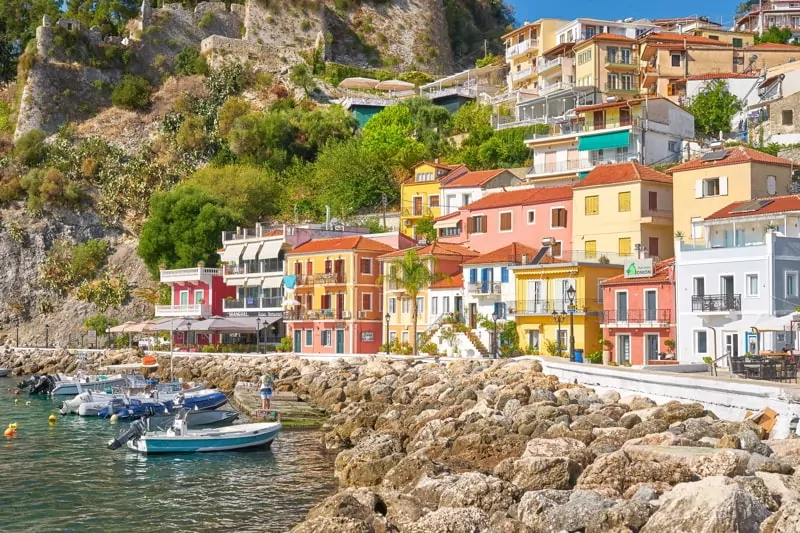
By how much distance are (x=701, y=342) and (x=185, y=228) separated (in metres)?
40.6

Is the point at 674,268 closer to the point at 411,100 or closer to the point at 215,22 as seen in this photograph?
the point at 411,100

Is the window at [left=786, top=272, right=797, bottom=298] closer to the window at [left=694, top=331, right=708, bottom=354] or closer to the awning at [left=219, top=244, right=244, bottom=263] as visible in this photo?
the window at [left=694, top=331, right=708, bottom=354]

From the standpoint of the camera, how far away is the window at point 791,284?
34656 millimetres

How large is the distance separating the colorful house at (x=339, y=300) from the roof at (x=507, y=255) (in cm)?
825

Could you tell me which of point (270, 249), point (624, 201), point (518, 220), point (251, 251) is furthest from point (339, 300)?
point (624, 201)

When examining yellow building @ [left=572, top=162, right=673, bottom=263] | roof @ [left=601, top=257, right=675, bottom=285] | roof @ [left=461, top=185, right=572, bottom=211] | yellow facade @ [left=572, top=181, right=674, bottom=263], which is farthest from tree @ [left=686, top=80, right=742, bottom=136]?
roof @ [left=601, top=257, right=675, bottom=285]

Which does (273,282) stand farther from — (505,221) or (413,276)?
(505,221)

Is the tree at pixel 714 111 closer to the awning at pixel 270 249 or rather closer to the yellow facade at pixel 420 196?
the yellow facade at pixel 420 196

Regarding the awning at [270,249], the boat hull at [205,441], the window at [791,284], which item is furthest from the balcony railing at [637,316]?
the awning at [270,249]

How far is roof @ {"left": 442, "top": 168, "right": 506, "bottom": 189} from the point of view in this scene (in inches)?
2322

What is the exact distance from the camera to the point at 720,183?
1690 inches

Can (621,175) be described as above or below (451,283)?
above

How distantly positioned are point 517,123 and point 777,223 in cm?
3410

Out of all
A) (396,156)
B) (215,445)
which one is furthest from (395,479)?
(396,156)
